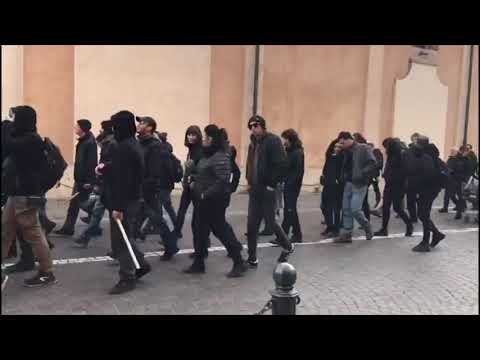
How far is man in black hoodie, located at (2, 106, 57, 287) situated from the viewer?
4688mm

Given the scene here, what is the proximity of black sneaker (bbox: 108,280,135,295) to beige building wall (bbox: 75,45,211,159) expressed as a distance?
646cm

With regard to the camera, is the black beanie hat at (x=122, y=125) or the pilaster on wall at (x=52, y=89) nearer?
the black beanie hat at (x=122, y=125)

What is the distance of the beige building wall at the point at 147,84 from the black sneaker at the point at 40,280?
A: 20.3 feet

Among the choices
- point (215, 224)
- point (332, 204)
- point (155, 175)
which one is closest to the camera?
point (215, 224)

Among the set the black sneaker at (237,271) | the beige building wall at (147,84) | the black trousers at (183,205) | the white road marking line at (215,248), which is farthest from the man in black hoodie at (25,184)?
the beige building wall at (147,84)

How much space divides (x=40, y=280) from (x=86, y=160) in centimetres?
223

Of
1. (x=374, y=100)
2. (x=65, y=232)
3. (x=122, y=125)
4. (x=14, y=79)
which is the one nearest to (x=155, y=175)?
(x=122, y=125)

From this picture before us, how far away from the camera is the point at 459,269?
6383 millimetres

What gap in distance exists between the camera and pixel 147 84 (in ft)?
37.2

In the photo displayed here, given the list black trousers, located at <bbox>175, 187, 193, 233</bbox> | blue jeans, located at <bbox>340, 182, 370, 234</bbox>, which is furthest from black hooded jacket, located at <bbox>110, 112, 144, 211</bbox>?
blue jeans, located at <bbox>340, 182, 370, 234</bbox>

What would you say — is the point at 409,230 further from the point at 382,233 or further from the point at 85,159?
the point at 85,159

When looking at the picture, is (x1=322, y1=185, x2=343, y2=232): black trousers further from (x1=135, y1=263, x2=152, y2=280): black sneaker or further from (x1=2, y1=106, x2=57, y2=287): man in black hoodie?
(x1=2, y1=106, x2=57, y2=287): man in black hoodie

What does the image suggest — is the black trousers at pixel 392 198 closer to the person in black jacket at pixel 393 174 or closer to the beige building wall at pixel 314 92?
the person in black jacket at pixel 393 174

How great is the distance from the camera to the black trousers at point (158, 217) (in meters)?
6.15
